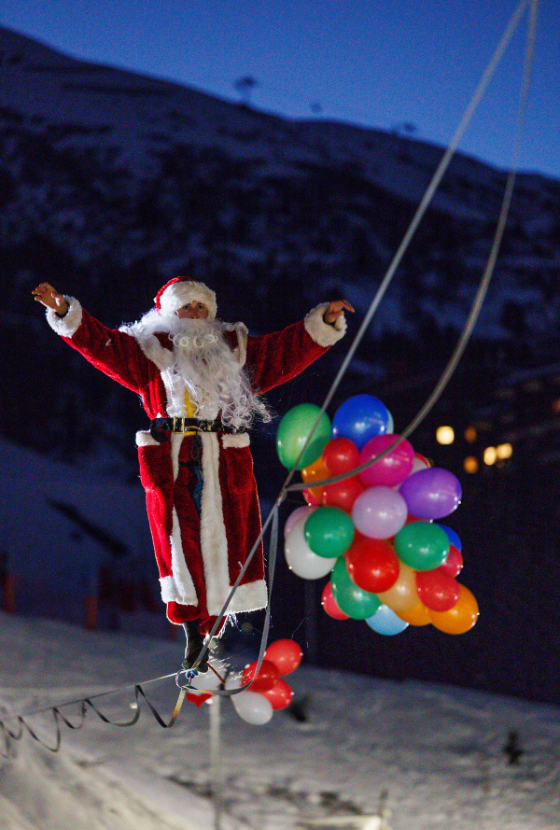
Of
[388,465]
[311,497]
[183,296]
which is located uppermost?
[183,296]

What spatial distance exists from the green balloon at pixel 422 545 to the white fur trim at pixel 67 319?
0.84 metres

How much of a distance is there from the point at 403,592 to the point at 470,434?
361cm

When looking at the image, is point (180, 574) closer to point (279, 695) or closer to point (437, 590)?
point (437, 590)

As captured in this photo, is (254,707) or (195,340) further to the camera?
(254,707)

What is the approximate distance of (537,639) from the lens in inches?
244

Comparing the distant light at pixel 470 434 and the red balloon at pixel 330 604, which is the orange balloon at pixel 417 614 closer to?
the red balloon at pixel 330 604

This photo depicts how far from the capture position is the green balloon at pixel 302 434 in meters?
1.56

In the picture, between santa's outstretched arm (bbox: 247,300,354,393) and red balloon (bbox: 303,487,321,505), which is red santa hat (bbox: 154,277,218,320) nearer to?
santa's outstretched arm (bbox: 247,300,354,393)

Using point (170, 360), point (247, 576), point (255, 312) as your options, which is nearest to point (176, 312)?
point (170, 360)

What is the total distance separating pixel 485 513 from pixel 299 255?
9.65m

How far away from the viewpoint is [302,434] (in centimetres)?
156

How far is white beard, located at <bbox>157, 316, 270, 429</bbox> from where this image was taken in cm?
144

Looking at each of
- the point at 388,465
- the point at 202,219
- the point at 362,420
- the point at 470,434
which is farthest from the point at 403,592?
the point at 202,219

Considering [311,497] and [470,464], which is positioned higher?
[470,464]
